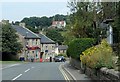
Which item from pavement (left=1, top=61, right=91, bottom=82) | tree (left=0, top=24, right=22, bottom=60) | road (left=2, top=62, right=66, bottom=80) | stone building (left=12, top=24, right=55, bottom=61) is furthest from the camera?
stone building (left=12, top=24, right=55, bottom=61)

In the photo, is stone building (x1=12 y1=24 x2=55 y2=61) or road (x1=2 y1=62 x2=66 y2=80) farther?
stone building (x1=12 y1=24 x2=55 y2=61)

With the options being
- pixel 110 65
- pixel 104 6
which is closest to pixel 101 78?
pixel 110 65

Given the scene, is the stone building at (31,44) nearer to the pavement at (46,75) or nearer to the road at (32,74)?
the road at (32,74)

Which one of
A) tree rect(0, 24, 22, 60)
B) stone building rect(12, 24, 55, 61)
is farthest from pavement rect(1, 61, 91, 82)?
stone building rect(12, 24, 55, 61)

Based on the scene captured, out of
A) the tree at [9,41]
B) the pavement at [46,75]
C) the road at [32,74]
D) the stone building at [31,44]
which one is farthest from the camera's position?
the stone building at [31,44]

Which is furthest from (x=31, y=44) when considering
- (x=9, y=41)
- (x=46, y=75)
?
(x=46, y=75)

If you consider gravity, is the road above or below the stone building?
below

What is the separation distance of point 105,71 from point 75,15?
30.6m

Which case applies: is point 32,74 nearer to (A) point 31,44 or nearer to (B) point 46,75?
(B) point 46,75

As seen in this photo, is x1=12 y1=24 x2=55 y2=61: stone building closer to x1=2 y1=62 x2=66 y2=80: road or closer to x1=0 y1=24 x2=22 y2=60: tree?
x1=0 y1=24 x2=22 y2=60: tree

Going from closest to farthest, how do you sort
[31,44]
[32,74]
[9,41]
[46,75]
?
[46,75] < [32,74] < [9,41] < [31,44]

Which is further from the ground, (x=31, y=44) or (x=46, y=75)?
(x=31, y=44)

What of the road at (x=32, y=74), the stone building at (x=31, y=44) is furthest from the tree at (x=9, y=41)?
the road at (x=32, y=74)

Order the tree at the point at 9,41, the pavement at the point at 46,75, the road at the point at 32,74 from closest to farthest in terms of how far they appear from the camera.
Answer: the pavement at the point at 46,75, the road at the point at 32,74, the tree at the point at 9,41
